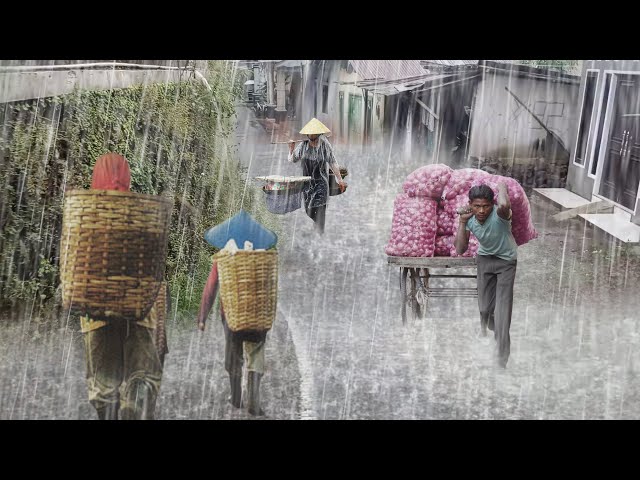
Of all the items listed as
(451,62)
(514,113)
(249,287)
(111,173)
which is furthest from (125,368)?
(514,113)

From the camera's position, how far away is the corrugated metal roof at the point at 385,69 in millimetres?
6129

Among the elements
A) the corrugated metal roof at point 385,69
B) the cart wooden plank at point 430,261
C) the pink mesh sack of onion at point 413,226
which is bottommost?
the cart wooden plank at point 430,261

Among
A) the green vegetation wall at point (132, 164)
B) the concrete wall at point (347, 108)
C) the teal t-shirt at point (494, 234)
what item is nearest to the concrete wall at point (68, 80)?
the green vegetation wall at point (132, 164)

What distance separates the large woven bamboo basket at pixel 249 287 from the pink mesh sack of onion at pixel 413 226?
870mm

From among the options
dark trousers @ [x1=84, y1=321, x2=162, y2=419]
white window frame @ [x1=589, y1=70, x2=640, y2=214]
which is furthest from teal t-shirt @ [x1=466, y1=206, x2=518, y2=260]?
dark trousers @ [x1=84, y1=321, x2=162, y2=419]

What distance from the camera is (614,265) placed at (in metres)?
6.18

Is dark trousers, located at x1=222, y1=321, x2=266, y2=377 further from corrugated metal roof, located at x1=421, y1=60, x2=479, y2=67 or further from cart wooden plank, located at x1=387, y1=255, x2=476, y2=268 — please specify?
corrugated metal roof, located at x1=421, y1=60, x2=479, y2=67

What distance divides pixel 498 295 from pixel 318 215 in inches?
54.8

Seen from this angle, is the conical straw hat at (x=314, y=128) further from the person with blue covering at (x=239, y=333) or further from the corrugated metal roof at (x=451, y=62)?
the corrugated metal roof at (x=451, y=62)

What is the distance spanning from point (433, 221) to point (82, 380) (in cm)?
269

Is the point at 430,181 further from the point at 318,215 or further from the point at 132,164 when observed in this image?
the point at 132,164

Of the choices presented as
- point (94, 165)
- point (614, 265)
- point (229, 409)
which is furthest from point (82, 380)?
point (614, 265)

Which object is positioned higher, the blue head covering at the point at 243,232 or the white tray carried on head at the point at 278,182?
the white tray carried on head at the point at 278,182

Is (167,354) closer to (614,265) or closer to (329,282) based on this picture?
(329,282)
